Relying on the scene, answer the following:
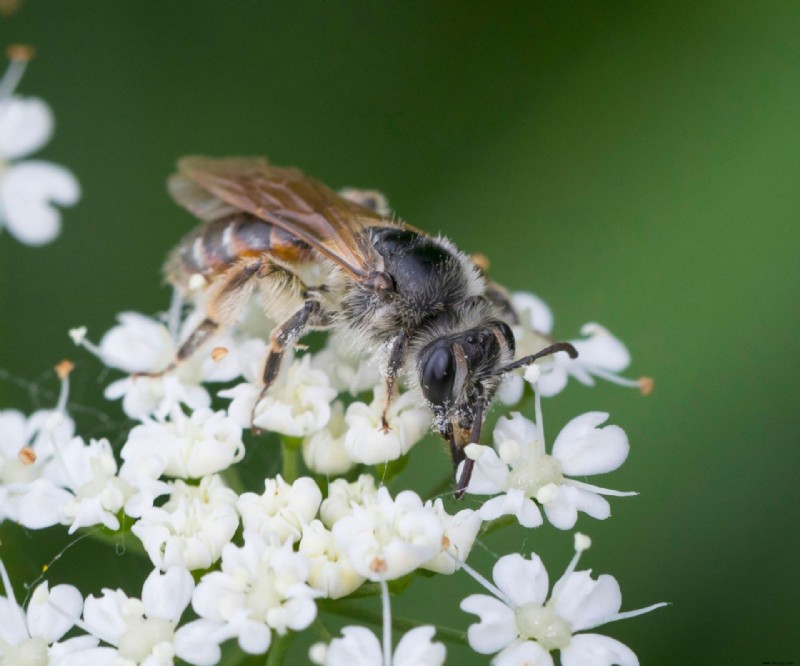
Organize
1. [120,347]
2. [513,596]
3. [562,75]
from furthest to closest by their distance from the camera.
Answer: [562,75] < [120,347] < [513,596]

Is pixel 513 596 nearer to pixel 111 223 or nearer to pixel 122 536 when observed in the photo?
pixel 122 536

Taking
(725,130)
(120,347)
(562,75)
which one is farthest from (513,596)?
(562,75)

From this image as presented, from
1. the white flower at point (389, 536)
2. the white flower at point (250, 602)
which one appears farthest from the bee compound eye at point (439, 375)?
the white flower at point (250, 602)

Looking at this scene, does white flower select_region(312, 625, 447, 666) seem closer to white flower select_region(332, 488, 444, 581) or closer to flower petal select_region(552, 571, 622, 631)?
white flower select_region(332, 488, 444, 581)

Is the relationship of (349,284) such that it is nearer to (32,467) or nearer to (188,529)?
(188,529)

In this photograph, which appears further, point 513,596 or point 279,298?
point 279,298

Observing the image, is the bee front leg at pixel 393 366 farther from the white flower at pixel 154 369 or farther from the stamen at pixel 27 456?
the stamen at pixel 27 456

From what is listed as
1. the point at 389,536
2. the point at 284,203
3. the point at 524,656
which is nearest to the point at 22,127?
the point at 284,203

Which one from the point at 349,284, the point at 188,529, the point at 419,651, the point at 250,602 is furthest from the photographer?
the point at 349,284
